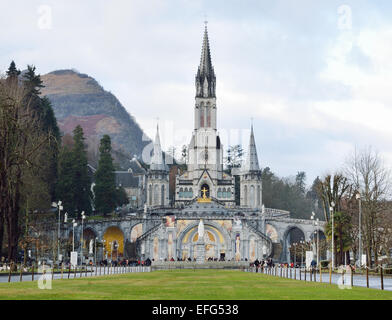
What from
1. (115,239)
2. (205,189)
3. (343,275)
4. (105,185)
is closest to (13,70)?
(105,185)

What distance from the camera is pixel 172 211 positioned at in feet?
389

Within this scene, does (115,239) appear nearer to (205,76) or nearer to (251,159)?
(251,159)

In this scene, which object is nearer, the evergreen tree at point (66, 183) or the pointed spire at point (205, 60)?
the evergreen tree at point (66, 183)

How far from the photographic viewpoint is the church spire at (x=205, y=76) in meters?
140

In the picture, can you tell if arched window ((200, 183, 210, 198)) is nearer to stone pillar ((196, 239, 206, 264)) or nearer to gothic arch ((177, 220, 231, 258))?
gothic arch ((177, 220, 231, 258))

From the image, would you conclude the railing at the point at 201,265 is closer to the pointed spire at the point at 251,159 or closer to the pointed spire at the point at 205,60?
the pointed spire at the point at 251,159

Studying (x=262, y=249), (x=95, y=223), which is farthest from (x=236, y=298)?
(x=95, y=223)

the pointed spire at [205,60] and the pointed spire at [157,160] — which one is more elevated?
the pointed spire at [205,60]

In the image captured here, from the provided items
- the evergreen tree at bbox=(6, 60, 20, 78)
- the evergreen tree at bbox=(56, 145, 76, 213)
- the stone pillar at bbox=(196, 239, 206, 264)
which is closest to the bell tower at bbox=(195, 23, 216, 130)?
the evergreen tree at bbox=(56, 145, 76, 213)

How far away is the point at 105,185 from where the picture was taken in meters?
114

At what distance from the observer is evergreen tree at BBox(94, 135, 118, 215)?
114 meters

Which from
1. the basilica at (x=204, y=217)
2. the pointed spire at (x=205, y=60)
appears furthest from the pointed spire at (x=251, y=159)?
the pointed spire at (x=205, y=60)

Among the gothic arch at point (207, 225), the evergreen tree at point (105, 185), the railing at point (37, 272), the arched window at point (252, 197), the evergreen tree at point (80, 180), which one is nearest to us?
the railing at point (37, 272)
